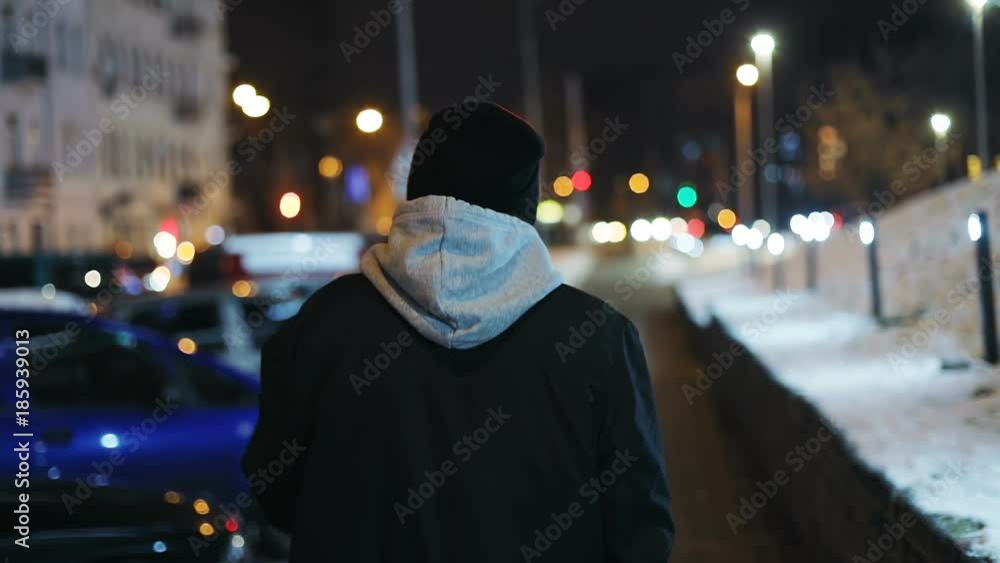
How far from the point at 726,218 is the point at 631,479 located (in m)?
74.6

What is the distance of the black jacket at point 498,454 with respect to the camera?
8.16 ft

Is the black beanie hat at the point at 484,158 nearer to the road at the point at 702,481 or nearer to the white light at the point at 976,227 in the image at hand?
the road at the point at 702,481

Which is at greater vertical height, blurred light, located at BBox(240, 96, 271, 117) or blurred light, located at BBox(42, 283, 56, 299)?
blurred light, located at BBox(240, 96, 271, 117)

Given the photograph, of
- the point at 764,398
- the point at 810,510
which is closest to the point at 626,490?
the point at 810,510

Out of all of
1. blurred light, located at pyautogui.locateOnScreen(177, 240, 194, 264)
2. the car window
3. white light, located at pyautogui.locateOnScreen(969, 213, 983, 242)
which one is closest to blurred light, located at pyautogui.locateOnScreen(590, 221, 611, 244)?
blurred light, located at pyautogui.locateOnScreen(177, 240, 194, 264)

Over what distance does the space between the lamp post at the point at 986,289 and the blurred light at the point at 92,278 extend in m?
17.2

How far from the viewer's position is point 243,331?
12.6 meters

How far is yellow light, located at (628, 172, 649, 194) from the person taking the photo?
79969 mm

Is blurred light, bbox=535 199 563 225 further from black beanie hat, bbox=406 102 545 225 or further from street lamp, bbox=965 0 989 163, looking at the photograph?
black beanie hat, bbox=406 102 545 225

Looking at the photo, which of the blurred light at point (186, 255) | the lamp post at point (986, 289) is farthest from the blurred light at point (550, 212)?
the lamp post at point (986, 289)

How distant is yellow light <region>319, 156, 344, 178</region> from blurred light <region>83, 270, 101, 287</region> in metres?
39.2

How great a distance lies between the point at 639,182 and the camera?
8038cm

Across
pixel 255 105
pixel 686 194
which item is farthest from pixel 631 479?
pixel 686 194

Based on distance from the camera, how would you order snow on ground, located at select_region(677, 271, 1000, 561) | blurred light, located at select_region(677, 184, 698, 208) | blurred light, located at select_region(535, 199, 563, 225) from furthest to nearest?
1. blurred light, located at select_region(535, 199, 563, 225)
2. blurred light, located at select_region(677, 184, 698, 208)
3. snow on ground, located at select_region(677, 271, 1000, 561)
